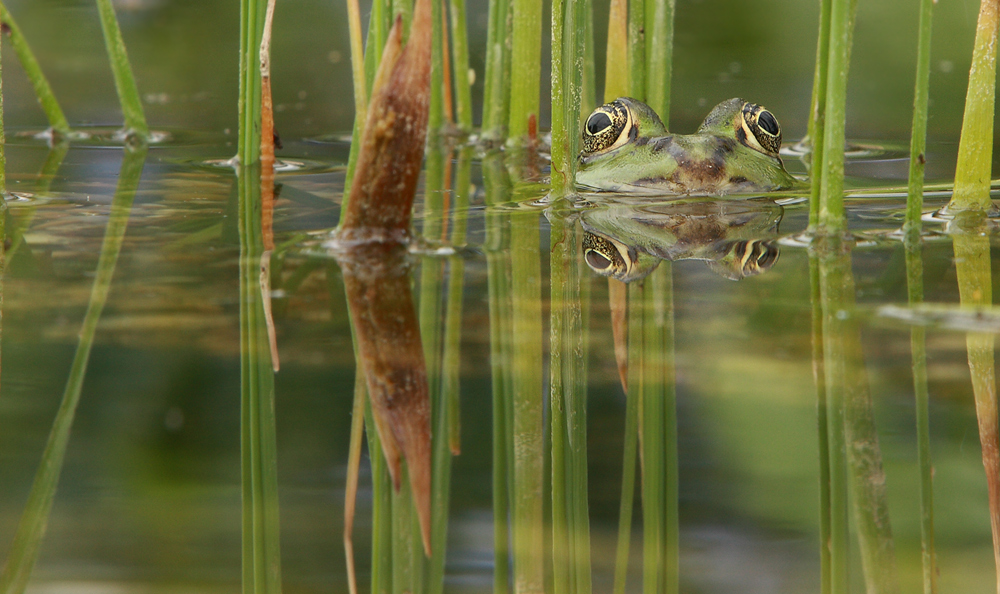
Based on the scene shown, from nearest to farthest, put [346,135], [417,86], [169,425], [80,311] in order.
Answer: [169,425], [80,311], [417,86], [346,135]

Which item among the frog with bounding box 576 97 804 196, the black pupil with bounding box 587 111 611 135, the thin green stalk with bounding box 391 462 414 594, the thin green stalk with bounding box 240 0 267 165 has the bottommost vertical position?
the thin green stalk with bounding box 391 462 414 594

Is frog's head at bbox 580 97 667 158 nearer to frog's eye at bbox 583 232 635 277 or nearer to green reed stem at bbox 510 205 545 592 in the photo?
frog's eye at bbox 583 232 635 277

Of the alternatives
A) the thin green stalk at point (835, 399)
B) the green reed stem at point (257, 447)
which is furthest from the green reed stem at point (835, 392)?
the green reed stem at point (257, 447)

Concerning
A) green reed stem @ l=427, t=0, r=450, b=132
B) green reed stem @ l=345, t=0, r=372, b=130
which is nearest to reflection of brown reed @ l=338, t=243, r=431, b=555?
green reed stem @ l=345, t=0, r=372, b=130

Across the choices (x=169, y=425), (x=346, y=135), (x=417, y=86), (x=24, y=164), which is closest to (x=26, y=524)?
(x=169, y=425)

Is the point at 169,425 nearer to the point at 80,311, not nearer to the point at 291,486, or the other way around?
the point at 291,486
